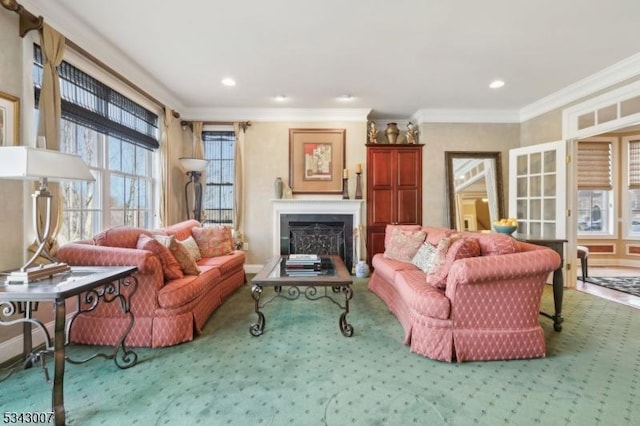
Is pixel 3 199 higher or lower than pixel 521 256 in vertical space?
higher

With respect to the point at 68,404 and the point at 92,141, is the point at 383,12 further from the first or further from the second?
the point at 68,404

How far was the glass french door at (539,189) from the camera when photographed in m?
4.20

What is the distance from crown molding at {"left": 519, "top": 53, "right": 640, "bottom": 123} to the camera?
3322mm

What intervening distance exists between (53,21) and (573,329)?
5.40m

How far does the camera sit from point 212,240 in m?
3.90

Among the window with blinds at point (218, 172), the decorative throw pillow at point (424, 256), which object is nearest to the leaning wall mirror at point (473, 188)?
the decorative throw pillow at point (424, 256)

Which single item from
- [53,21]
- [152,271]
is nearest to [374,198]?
[152,271]

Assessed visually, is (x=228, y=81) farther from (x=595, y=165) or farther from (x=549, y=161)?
(x=595, y=165)

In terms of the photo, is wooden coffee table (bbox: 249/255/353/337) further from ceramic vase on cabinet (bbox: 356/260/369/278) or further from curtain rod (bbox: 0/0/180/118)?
curtain rod (bbox: 0/0/180/118)

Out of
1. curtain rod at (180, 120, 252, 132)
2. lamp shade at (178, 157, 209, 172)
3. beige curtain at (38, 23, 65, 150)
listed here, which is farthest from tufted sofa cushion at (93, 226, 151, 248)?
curtain rod at (180, 120, 252, 132)

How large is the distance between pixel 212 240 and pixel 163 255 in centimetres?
133

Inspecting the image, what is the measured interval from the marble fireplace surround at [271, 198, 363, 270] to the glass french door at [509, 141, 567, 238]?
2.58 meters

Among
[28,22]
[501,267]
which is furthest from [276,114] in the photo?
[501,267]

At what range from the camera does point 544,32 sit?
9.01ft
